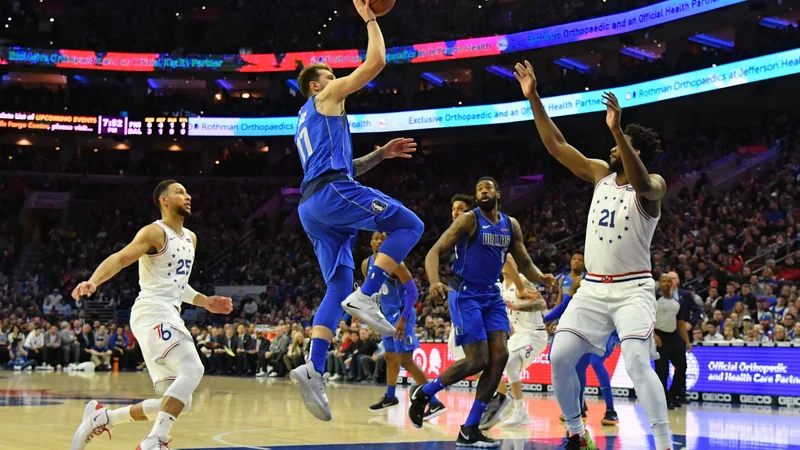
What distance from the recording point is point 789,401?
14625mm

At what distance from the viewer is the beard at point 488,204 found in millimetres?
8641

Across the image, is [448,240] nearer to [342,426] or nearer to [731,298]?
[342,426]

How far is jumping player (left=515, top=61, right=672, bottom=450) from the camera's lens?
19.9 ft

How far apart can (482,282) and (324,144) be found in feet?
8.63

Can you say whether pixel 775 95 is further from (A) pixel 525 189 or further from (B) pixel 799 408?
(B) pixel 799 408

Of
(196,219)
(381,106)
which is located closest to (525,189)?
(381,106)

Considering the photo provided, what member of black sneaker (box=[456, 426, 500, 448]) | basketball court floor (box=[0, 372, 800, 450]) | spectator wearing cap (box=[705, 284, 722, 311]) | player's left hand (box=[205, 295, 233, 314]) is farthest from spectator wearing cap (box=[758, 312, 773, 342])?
player's left hand (box=[205, 295, 233, 314])

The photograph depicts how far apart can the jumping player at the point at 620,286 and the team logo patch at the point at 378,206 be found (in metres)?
1.45

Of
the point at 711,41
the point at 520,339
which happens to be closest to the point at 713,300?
the point at 520,339

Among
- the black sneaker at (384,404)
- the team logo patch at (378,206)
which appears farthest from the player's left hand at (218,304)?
the black sneaker at (384,404)

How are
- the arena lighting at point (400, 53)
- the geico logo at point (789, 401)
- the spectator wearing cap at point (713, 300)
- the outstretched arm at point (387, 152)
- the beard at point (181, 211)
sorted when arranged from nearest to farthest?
the beard at point (181, 211) → the outstretched arm at point (387, 152) → the geico logo at point (789, 401) → the spectator wearing cap at point (713, 300) → the arena lighting at point (400, 53)

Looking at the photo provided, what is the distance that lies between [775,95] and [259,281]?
2031cm

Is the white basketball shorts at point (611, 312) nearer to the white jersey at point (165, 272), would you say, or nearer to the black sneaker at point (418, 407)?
the black sneaker at point (418, 407)

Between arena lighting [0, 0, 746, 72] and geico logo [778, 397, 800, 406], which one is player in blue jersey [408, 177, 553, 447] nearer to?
geico logo [778, 397, 800, 406]
